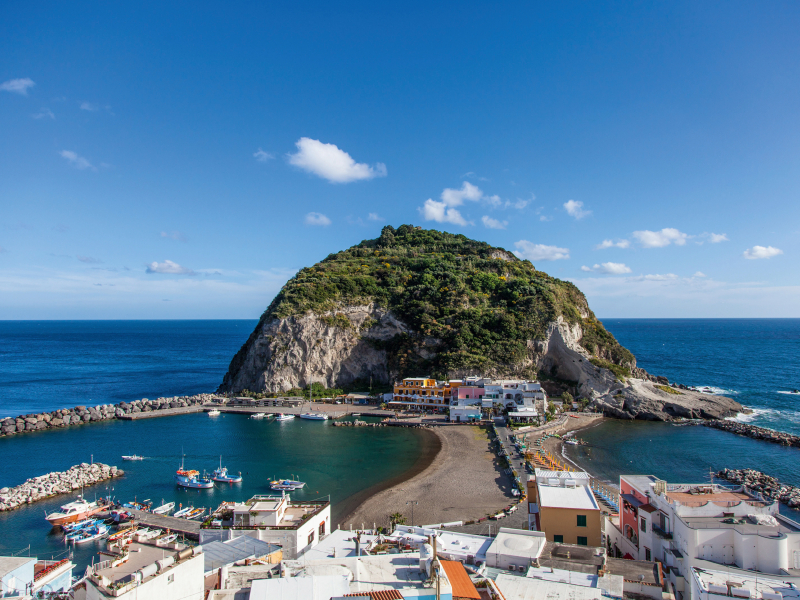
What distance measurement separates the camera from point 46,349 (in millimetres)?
133000

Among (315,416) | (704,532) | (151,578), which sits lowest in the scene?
(315,416)

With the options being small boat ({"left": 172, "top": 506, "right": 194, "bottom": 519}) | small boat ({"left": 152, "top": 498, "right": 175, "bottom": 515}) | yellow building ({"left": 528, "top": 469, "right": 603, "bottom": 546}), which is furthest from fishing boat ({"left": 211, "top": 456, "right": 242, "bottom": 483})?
yellow building ({"left": 528, "top": 469, "right": 603, "bottom": 546})

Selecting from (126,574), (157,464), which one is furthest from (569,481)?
(157,464)

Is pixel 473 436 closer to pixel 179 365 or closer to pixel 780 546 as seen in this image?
pixel 780 546

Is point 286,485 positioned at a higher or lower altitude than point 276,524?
lower

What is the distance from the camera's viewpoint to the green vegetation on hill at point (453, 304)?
2376 inches

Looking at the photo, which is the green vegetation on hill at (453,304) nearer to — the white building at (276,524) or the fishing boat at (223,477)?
the fishing boat at (223,477)

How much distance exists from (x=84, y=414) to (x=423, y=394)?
A: 38.1m

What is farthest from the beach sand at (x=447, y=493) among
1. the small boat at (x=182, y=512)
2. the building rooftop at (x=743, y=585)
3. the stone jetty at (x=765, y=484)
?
the building rooftop at (x=743, y=585)

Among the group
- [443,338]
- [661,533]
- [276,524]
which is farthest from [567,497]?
[443,338]

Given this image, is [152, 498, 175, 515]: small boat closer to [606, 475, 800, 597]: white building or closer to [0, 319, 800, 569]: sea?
[0, 319, 800, 569]: sea

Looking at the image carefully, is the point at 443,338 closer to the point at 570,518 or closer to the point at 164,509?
the point at 164,509

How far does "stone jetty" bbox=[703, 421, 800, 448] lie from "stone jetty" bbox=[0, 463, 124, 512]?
53.4 meters

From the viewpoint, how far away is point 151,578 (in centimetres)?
975
